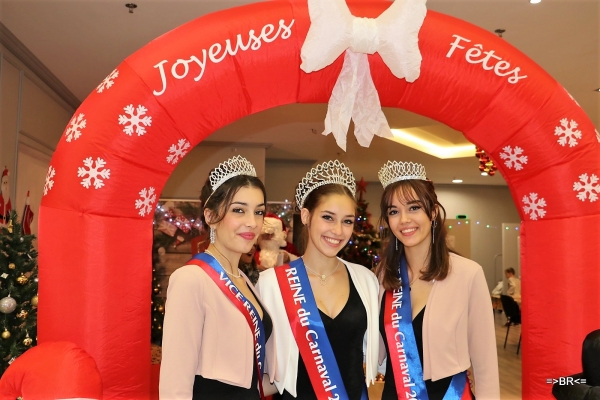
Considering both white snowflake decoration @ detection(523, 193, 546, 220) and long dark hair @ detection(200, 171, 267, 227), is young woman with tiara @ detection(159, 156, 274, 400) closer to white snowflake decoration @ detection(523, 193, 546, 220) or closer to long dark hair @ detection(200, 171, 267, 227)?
long dark hair @ detection(200, 171, 267, 227)

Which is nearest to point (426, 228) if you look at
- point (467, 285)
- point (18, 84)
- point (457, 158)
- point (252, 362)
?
point (467, 285)

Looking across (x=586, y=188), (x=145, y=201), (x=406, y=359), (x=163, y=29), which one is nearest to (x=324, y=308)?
(x=406, y=359)

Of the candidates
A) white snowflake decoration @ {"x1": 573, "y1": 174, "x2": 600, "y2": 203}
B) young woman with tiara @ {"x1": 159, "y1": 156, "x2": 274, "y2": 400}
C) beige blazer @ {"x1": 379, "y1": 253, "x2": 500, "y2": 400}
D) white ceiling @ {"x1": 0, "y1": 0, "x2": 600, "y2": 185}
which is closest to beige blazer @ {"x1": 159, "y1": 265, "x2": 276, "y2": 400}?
young woman with tiara @ {"x1": 159, "y1": 156, "x2": 274, "y2": 400}

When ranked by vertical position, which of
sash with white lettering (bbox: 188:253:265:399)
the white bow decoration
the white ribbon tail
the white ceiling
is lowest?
sash with white lettering (bbox: 188:253:265:399)

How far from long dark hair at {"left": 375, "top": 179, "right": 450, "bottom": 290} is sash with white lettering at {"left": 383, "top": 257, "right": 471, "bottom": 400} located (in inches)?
4.6

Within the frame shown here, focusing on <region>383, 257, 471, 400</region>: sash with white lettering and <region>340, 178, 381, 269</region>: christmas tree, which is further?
<region>340, 178, 381, 269</region>: christmas tree

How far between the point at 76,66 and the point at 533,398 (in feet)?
14.7

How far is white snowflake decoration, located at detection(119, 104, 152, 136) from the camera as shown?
204cm

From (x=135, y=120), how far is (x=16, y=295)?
4.21 ft

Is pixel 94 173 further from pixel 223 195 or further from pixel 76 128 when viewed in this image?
pixel 223 195

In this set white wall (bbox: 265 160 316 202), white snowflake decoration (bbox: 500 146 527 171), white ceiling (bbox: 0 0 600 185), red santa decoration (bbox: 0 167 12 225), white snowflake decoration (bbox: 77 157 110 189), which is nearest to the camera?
white snowflake decoration (bbox: 77 157 110 189)

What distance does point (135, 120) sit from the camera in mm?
2051

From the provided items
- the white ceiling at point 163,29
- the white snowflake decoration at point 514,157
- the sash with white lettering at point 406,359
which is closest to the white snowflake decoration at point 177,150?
the sash with white lettering at point 406,359

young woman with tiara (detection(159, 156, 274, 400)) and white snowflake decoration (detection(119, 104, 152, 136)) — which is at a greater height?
white snowflake decoration (detection(119, 104, 152, 136))
